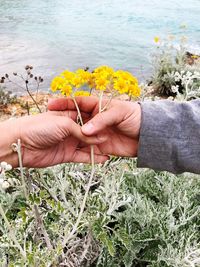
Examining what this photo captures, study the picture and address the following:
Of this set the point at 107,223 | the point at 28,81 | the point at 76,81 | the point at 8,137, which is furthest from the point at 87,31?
the point at 76,81

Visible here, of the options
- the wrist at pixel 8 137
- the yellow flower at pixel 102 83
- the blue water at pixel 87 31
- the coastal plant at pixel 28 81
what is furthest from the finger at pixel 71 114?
the blue water at pixel 87 31

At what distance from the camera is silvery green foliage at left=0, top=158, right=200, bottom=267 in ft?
5.84

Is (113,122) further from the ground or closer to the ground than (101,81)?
closer to the ground

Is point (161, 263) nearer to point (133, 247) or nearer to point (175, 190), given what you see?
point (133, 247)

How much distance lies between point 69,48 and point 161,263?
5.70 meters

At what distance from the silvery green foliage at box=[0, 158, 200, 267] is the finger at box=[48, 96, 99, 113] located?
0.33m

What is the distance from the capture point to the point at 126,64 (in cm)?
668

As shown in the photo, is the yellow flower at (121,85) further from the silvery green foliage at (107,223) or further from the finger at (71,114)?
the silvery green foliage at (107,223)

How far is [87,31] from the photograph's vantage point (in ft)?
27.3

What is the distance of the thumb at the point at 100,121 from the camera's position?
155 cm

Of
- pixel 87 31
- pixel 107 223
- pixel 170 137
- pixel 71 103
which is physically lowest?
pixel 87 31

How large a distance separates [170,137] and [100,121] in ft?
0.95

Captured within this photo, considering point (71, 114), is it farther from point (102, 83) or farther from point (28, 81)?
point (28, 81)

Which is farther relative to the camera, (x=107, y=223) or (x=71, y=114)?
(x=107, y=223)
